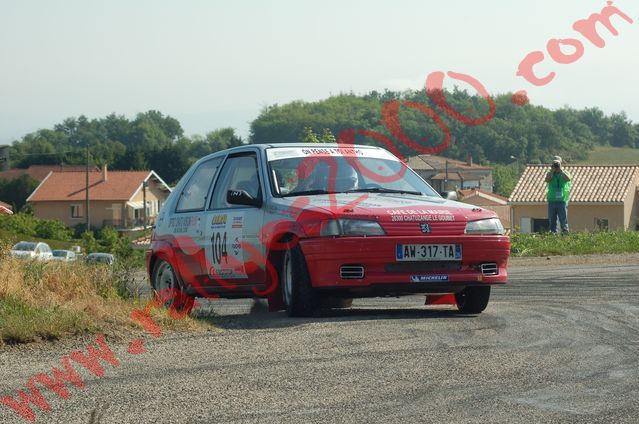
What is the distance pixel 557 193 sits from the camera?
24641mm

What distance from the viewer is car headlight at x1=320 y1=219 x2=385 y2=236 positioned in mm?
10344

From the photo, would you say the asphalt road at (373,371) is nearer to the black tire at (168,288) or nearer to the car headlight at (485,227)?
the car headlight at (485,227)

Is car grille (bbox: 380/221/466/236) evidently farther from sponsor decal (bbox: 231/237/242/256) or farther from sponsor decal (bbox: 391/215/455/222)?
sponsor decal (bbox: 231/237/242/256)

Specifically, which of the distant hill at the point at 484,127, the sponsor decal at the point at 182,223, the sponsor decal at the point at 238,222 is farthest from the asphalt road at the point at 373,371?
the distant hill at the point at 484,127

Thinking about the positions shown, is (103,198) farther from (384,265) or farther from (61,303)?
(384,265)

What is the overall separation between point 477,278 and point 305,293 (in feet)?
4.78

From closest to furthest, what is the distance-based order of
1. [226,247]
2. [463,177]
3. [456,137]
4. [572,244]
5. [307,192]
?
[307,192]
[226,247]
[572,244]
[456,137]
[463,177]

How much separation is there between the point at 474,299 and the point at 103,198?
396ft

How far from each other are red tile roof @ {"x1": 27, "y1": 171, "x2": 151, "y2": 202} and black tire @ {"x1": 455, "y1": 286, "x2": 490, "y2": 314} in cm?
11773

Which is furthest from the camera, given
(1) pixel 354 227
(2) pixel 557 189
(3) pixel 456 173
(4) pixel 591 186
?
(3) pixel 456 173

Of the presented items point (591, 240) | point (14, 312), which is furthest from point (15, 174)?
point (14, 312)

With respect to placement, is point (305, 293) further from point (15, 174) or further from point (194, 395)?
point (15, 174)

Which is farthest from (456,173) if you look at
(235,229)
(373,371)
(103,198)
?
(373,371)

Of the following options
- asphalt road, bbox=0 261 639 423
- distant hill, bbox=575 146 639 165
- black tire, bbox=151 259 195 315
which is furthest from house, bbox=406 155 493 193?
asphalt road, bbox=0 261 639 423
